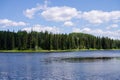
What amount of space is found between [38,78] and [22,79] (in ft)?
9.29

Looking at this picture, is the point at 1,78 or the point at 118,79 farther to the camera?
the point at 1,78

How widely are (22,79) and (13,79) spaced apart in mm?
1514

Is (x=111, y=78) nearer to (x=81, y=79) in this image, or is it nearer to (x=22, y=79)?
(x=81, y=79)

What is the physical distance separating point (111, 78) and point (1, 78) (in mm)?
18735

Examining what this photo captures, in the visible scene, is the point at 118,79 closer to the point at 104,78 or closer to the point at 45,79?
the point at 104,78

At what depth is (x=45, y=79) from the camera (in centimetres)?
4884

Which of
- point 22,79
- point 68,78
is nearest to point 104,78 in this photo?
point 68,78

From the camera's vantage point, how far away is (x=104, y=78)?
1909 inches

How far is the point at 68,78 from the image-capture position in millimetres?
49656

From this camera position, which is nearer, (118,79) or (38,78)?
(118,79)

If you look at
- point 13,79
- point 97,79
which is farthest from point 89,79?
point 13,79

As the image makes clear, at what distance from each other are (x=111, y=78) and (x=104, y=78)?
1145mm

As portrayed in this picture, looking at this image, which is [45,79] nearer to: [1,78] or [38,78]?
[38,78]

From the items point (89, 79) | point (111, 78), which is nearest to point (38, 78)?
point (89, 79)
